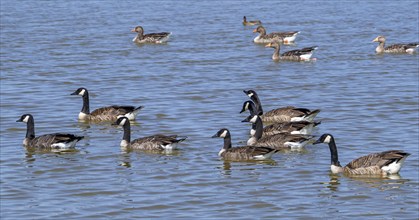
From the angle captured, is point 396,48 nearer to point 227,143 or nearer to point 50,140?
point 227,143

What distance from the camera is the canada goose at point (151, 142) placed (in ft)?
74.7

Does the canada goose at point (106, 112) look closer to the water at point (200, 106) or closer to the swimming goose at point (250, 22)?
the water at point (200, 106)

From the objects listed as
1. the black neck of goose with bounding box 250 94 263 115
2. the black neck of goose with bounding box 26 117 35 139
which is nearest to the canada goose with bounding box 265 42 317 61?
the black neck of goose with bounding box 250 94 263 115

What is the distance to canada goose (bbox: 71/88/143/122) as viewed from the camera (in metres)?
26.5

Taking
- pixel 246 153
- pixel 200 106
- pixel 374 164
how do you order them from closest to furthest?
pixel 374 164
pixel 246 153
pixel 200 106

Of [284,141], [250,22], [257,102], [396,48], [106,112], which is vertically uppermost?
[250,22]

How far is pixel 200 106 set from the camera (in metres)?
28.9

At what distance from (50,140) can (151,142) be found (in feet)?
7.88

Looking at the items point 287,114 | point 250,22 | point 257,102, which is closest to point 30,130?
point 257,102

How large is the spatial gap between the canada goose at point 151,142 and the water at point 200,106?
0.80ft

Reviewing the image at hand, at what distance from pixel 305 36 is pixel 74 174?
2644 centimetres

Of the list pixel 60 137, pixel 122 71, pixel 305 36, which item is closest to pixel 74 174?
pixel 60 137

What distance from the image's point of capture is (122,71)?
36.2 m

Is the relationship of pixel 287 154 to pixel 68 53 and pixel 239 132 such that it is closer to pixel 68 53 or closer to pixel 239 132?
pixel 239 132
